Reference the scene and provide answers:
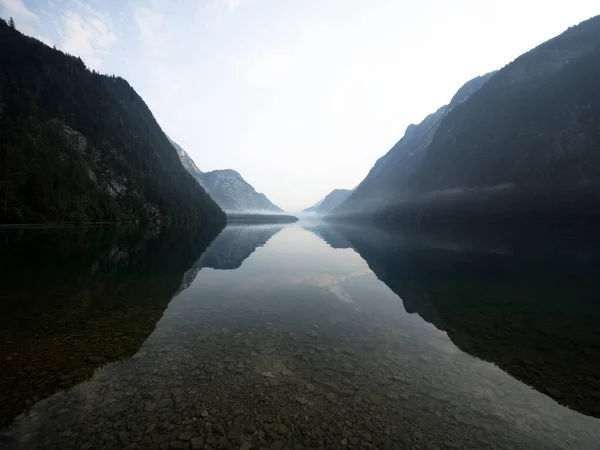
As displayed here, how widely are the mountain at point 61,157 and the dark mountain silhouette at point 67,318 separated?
91259 mm

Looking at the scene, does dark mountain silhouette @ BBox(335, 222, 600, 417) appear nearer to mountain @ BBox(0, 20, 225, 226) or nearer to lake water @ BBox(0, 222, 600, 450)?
lake water @ BBox(0, 222, 600, 450)

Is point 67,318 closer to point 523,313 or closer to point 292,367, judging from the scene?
point 292,367

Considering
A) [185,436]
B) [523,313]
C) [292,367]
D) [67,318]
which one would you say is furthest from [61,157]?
[523,313]

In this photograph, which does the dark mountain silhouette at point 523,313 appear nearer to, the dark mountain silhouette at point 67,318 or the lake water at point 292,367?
the lake water at point 292,367

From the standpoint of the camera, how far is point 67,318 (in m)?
17.9

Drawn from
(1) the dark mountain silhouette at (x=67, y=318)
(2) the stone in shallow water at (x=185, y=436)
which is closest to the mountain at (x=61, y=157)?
(1) the dark mountain silhouette at (x=67, y=318)

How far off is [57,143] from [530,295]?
181680 millimetres

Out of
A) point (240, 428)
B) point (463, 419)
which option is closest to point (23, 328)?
point (240, 428)

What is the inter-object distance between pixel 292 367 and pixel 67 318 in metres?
15.5

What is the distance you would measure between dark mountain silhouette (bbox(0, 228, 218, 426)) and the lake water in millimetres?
112

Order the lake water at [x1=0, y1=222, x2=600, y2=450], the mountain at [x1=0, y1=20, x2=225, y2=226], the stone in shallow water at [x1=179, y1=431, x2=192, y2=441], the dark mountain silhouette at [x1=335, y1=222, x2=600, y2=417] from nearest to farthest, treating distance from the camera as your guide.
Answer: the stone in shallow water at [x1=179, y1=431, x2=192, y2=441] → the lake water at [x1=0, y1=222, x2=600, y2=450] → the dark mountain silhouette at [x1=335, y1=222, x2=600, y2=417] → the mountain at [x1=0, y1=20, x2=225, y2=226]

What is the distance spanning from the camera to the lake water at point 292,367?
28.8ft

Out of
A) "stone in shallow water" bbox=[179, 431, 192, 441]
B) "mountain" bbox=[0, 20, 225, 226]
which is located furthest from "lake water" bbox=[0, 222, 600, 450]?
"mountain" bbox=[0, 20, 225, 226]

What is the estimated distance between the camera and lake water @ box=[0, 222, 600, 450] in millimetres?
8781
